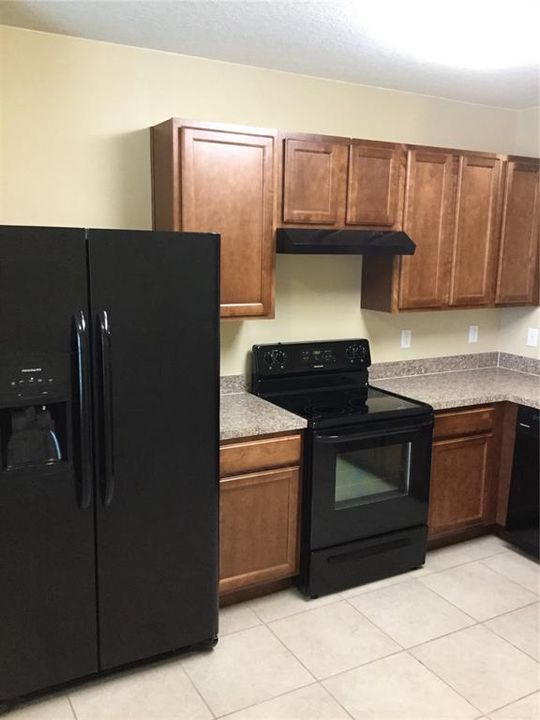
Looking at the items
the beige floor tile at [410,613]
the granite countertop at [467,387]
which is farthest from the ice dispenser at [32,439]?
the granite countertop at [467,387]

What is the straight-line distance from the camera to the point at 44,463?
2.15 m

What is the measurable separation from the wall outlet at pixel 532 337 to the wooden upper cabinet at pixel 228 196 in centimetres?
194

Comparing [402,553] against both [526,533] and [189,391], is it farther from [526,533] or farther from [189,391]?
[189,391]

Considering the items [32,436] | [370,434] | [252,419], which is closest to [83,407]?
[32,436]

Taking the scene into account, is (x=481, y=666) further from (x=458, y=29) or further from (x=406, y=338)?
(x=458, y=29)

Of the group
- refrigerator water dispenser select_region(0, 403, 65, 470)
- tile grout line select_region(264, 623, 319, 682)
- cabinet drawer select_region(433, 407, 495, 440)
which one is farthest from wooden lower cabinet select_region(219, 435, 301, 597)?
cabinet drawer select_region(433, 407, 495, 440)

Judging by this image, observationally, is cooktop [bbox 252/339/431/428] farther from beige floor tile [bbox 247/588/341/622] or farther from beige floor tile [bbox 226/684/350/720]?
beige floor tile [bbox 226/684/350/720]

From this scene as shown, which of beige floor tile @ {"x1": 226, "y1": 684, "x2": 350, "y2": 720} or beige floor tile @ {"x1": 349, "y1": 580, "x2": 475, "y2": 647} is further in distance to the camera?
beige floor tile @ {"x1": 349, "y1": 580, "x2": 475, "y2": 647}

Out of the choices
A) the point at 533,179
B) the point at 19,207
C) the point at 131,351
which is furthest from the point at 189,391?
the point at 533,179

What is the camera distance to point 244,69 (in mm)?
3047

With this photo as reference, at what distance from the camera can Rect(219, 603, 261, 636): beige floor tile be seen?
2766mm

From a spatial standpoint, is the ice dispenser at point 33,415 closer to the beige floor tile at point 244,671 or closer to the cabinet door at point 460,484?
the beige floor tile at point 244,671

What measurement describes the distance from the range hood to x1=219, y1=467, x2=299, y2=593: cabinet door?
1.05 metres

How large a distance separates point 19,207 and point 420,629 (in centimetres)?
259
